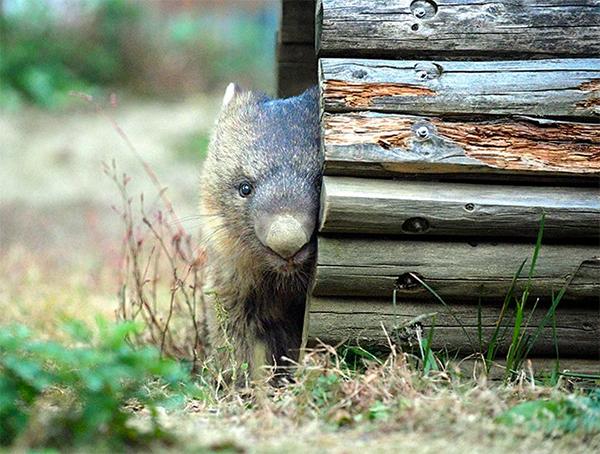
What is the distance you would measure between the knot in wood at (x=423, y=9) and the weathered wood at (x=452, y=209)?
0.70 metres

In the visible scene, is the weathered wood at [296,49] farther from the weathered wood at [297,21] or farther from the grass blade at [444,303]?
the grass blade at [444,303]

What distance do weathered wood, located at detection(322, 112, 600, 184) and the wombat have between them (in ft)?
1.03

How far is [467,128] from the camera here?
13.7 feet

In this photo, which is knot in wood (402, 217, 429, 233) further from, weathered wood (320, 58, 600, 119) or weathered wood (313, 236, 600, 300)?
weathered wood (320, 58, 600, 119)

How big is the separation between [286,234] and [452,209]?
67 centimetres

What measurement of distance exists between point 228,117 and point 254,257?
2.66 feet

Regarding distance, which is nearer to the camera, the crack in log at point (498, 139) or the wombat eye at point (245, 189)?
the crack in log at point (498, 139)

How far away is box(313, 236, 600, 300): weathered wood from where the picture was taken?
421 centimetres

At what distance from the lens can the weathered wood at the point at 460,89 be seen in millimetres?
4188

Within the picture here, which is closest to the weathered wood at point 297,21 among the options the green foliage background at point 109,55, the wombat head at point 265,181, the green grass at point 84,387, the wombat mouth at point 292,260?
the wombat head at point 265,181

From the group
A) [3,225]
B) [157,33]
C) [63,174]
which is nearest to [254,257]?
[3,225]

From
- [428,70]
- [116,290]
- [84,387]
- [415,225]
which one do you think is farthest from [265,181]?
[116,290]

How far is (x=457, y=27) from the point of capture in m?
4.27

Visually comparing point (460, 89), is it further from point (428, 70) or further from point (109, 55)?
point (109, 55)
